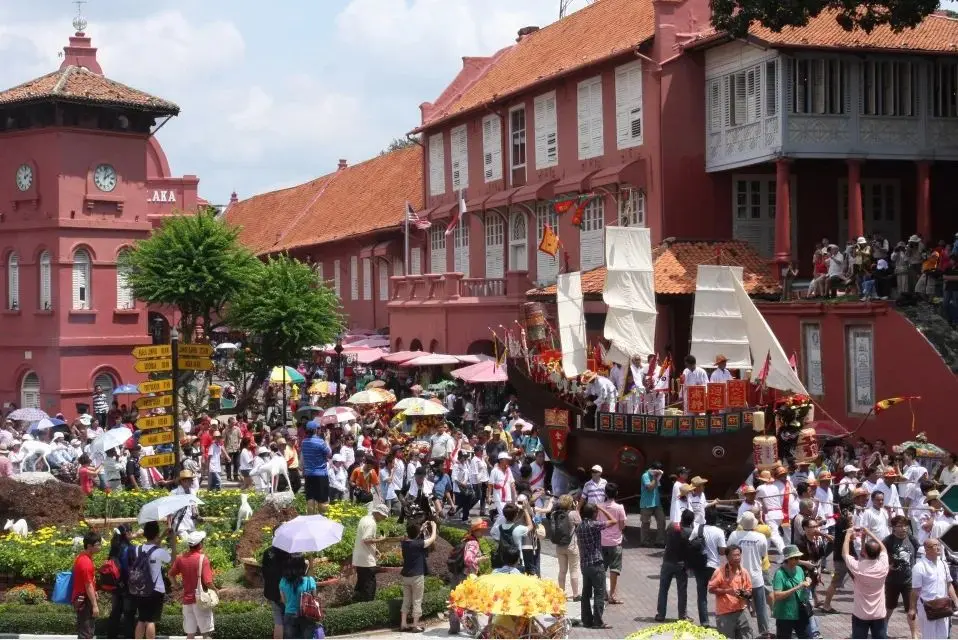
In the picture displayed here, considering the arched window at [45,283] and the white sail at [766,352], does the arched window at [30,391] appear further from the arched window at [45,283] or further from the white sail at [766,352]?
the white sail at [766,352]

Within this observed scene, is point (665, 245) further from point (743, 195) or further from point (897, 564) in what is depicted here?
point (897, 564)

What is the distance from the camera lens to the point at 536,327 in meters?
29.0

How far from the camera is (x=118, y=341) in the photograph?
4309cm

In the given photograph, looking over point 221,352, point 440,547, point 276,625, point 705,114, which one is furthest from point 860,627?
point 221,352

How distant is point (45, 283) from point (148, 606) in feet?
97.5

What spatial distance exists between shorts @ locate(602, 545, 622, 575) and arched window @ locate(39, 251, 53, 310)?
28673 mm

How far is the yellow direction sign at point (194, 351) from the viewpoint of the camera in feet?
64.2

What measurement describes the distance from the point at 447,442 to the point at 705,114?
37.7ft

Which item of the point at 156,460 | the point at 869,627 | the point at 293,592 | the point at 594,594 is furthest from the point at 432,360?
the point at 869,627

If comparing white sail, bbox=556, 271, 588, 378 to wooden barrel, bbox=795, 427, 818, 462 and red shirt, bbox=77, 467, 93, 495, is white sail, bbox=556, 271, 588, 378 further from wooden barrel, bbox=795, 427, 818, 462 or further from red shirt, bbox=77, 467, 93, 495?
red shirt, bbox=77, 467, 93, 495

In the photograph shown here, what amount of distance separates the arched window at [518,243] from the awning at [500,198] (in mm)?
509

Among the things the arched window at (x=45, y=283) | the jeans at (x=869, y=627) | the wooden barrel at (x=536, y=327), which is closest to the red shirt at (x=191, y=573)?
the jeans at (x=869, y=627)

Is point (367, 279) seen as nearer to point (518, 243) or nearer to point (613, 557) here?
point (518, 243)

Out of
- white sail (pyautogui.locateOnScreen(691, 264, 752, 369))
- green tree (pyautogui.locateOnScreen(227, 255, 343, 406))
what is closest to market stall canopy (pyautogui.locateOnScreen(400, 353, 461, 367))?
green tree (pyautogui.locateOnScreen(227, 255, 343, 406))
